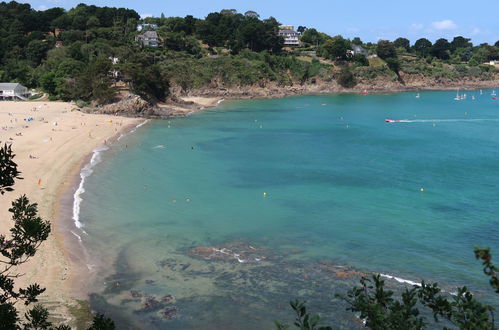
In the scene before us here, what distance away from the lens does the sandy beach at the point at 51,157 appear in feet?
73.1

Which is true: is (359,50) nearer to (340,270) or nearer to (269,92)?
(269,92)

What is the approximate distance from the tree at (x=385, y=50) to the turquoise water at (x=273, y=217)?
262 ft

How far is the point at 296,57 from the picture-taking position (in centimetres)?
12681

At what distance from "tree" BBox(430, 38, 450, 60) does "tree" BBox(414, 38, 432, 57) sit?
1662 mm

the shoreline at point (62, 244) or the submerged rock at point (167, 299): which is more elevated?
the shoreline at point (62, 244)

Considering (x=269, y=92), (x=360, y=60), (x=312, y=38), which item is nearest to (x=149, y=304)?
(x=269, y=92)

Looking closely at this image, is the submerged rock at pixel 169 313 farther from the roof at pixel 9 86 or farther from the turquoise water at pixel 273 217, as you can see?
the roof at pixel 9 86

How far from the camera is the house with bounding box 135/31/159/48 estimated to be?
11119cm

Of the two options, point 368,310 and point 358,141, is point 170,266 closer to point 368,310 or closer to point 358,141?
point 368,310

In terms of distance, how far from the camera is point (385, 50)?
136 metres

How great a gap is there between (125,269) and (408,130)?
53.4 meters

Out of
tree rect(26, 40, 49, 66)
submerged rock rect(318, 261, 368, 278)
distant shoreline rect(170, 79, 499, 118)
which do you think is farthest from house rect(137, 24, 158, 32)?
submerged rock rect(318, 261, 368, 278)

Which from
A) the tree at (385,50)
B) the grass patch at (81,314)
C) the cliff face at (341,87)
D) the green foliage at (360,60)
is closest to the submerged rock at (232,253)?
the grass patch at (81,314)

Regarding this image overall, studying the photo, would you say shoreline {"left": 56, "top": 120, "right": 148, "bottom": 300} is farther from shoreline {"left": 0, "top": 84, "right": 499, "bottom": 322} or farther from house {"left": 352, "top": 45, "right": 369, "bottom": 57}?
house {"left": 352, "top": 45, "right": 369, "bottom": 57}
